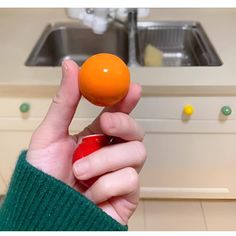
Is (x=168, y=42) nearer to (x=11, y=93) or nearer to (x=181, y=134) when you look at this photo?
(x=181, y=134)

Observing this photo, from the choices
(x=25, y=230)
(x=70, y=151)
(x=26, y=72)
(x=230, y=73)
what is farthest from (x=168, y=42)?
(x=25, y=230)

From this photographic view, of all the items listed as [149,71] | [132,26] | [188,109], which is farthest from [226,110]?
[132,26]

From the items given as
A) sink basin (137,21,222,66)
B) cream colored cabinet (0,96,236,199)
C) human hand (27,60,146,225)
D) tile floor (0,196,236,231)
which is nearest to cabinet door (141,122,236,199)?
cream colored cabinet (0,96,236,199)

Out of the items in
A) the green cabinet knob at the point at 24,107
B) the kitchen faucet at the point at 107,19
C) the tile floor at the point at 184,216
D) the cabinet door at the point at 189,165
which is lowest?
the tile floor at the point at 184,216

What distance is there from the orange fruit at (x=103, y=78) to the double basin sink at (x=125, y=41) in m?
0.82

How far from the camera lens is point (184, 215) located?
143cm

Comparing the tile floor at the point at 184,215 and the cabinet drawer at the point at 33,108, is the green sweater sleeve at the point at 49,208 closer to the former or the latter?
the cabinet drawer at the point at 33,108

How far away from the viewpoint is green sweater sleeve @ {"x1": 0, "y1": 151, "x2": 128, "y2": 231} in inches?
18.4

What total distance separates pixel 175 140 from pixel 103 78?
0.72 m

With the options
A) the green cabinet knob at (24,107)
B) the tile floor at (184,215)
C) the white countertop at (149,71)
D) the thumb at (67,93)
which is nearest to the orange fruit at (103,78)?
the thumb at (67,93)

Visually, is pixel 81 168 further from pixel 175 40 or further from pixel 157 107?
pixel 175 40

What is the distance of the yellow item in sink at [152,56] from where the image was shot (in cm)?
129

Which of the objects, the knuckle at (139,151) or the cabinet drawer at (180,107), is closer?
the knuckle at (139,151)

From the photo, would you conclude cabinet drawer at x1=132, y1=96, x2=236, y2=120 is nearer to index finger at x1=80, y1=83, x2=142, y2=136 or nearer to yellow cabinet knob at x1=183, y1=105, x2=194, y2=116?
yellow cabinet knob at x1=183, y1=105, x2=194, y2=116
